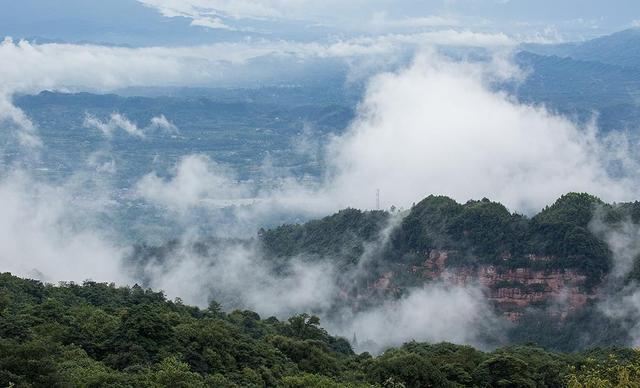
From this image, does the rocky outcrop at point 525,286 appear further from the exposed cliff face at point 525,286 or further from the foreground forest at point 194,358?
the foreground forest at point 194,358

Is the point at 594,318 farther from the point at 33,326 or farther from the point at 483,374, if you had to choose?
the point at 33,326

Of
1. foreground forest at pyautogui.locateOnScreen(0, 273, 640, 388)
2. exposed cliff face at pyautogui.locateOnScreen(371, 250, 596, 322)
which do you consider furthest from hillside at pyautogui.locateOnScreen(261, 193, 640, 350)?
foreground forest at pyautogui.locateOnScreen(0, 273, 640, 388)

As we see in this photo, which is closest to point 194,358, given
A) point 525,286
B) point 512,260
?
point 525,286

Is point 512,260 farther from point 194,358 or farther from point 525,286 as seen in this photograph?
point 194,358

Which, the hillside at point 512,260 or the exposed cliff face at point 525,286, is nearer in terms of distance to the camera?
the hillside at point 512,260

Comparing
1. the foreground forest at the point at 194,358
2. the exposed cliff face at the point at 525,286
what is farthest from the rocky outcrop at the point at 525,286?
the foreground forest at the point at 194,358
